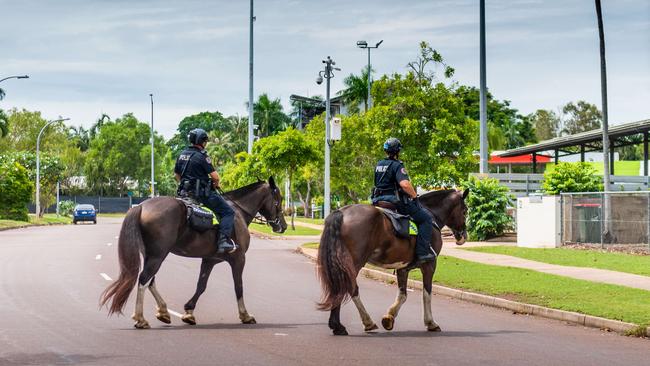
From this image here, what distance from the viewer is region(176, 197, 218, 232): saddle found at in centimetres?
1273

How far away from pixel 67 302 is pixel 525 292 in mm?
7695

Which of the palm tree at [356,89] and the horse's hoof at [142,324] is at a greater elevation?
the palm tree at [356,89]

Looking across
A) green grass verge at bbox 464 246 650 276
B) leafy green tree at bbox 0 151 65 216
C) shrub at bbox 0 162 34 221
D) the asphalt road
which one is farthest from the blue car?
the asphalt road

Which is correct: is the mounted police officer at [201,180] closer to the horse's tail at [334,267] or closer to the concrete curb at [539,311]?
the horse's tail at [334,267]

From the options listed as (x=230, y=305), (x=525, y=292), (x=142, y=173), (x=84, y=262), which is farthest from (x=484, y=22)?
(x=142, y=173)

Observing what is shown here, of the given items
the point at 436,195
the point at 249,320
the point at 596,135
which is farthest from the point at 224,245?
the point at 596,135

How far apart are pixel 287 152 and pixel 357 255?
41.1m

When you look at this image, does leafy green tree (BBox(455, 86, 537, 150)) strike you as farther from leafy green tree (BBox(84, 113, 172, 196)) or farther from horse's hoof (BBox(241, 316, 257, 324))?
horse's hoof (BBox(241, 316, 257, 324))

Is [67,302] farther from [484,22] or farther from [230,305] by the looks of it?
[484,22]

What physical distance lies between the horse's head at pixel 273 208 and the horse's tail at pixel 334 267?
111 inches

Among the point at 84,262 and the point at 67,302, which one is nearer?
the point at 67,302

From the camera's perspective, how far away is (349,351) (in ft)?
34.1

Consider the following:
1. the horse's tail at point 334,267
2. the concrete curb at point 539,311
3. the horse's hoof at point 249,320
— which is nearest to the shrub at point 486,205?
the concrete curb at point 539,311

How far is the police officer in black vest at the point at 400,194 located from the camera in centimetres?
1215
